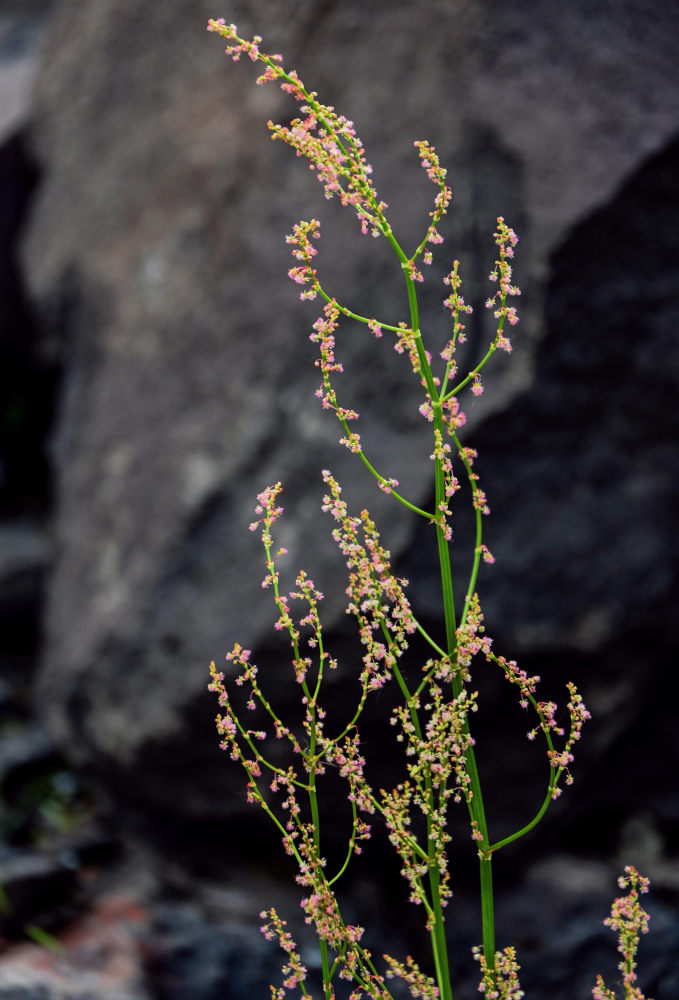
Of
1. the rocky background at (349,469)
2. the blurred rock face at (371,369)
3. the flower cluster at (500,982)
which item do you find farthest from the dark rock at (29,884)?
the flower cluster at (500,982)

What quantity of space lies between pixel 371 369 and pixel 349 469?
0.27m

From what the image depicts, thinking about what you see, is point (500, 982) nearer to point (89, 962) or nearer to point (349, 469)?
point (349, 469)

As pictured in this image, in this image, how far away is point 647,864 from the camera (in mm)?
2678

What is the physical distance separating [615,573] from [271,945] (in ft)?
4.46

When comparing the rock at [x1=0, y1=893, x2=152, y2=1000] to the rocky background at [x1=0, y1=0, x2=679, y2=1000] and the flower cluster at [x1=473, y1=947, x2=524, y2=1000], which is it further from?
the flower cluster at [x1=473, y1=947, x2=524, y2=1000]

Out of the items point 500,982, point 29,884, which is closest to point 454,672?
point 500,982

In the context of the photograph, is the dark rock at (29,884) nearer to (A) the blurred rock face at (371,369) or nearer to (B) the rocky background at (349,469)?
(B) the rocky background at (349,469)

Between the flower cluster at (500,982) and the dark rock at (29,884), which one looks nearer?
the flower cluster at (500,982)

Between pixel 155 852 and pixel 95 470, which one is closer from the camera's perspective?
pixel 155 852

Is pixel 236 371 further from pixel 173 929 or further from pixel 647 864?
pixel 647 864

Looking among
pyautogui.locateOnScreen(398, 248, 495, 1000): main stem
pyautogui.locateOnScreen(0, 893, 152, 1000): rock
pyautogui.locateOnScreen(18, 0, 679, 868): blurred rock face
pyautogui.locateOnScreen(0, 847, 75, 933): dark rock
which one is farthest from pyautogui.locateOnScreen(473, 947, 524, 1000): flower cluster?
pyautogui.locateOnScreen(0, 847, 75, 933): dark rock

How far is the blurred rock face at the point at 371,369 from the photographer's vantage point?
2371 millimetres

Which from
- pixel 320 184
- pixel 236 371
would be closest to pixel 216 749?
pixel 236 371

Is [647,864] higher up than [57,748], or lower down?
lower down
